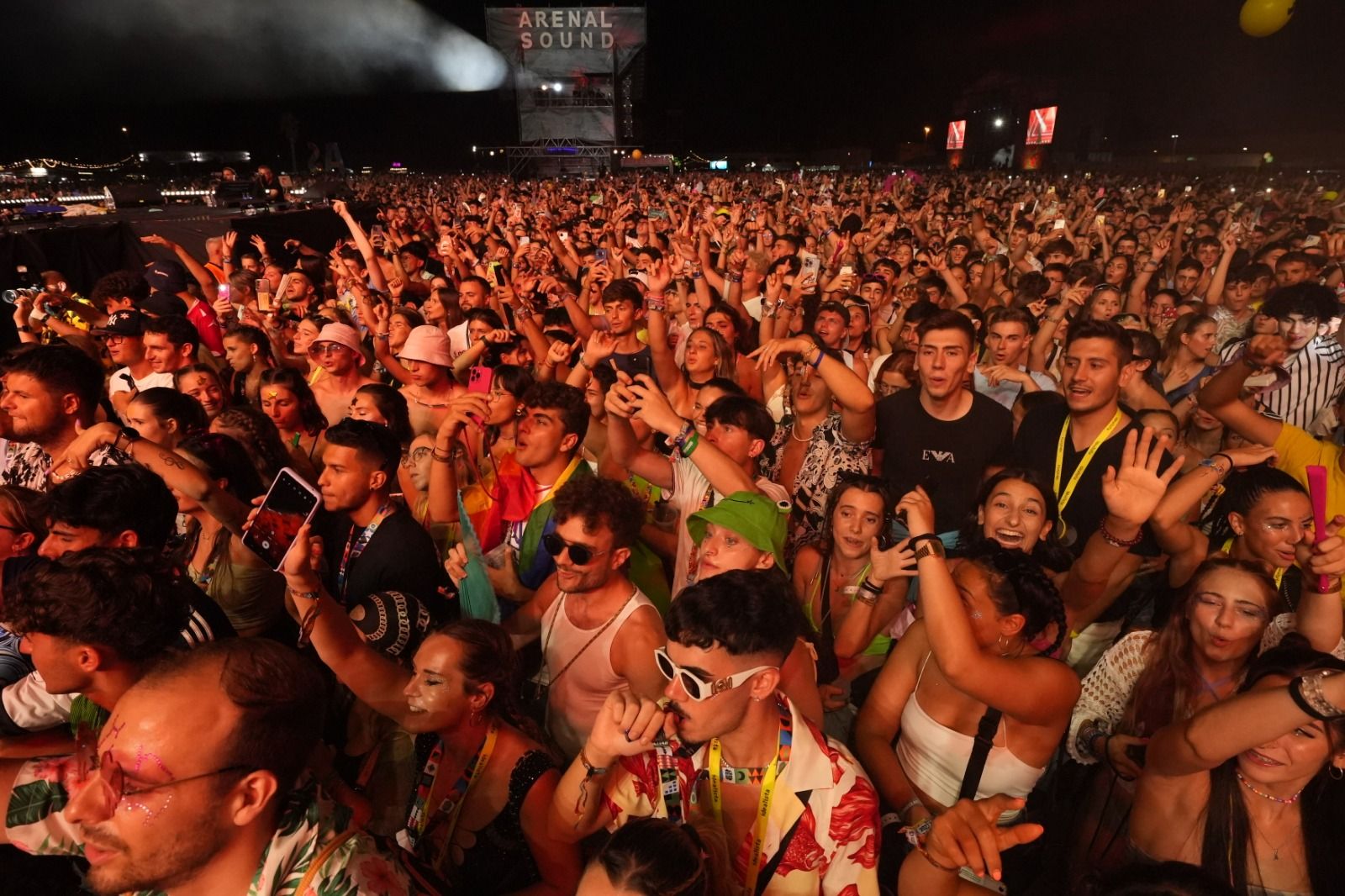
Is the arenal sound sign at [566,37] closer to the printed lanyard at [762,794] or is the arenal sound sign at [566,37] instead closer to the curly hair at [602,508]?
the curly hair at [602,508]

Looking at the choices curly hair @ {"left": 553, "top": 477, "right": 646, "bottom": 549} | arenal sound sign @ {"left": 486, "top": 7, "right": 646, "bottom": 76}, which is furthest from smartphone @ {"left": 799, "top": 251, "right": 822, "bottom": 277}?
arenal sound sign @ {"left": 486, "top": 7, "right": 646, "bottom": 76}

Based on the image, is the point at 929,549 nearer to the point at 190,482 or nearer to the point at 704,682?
the point at 704,682

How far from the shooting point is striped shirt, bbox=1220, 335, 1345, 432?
4.07 m

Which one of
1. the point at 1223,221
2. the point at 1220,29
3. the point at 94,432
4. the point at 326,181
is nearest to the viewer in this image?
the point at 94,432

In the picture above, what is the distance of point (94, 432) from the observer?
9.93ft

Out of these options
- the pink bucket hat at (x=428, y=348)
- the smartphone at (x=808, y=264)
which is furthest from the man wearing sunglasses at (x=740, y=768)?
the smartphone at (x=808, y=264)

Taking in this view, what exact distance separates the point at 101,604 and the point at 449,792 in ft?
3.46

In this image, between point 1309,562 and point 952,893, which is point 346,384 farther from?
point 1309,562

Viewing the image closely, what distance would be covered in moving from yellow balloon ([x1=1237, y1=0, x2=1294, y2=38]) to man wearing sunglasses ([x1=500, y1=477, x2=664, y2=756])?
11366 millimetres

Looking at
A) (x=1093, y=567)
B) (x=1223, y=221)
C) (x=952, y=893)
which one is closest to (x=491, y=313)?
(x=1093, y=567)

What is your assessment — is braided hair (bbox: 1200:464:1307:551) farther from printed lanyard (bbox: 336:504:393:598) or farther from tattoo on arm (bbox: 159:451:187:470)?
tattoo on arm (bbox: 159:451:187:470)

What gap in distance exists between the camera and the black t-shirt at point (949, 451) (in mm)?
3338

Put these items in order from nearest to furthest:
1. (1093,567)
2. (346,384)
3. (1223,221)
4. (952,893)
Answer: (952,893), (1093,567), (346,384), (1223,221)

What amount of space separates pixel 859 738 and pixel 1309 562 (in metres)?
1.39
